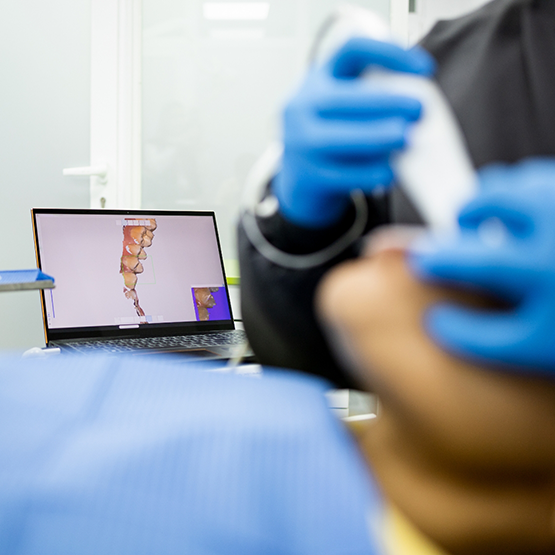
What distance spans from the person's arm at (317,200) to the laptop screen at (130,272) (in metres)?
0.89

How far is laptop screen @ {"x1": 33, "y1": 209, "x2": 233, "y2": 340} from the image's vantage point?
1193 millimetres

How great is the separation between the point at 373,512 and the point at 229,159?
1569 mm

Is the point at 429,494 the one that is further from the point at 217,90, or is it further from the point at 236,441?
the point at 217,90

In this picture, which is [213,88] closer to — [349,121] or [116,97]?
[116,97]

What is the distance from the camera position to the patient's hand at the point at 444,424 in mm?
206

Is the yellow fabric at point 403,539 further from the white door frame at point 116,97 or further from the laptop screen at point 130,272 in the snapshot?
the white door frame at point 116,97

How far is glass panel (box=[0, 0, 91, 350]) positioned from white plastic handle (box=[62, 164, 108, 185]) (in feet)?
0.27

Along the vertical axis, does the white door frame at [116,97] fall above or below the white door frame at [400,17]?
below

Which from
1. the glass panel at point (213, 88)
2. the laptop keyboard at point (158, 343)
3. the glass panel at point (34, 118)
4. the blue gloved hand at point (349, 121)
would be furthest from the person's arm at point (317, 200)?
the glass panel at point (34, 118)

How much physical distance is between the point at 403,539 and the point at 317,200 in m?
0.19

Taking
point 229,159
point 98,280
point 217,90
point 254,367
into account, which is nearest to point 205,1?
point 217,90

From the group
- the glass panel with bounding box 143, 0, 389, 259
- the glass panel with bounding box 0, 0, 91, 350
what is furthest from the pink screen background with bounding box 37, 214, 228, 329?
the glass panel with bounding box 0, 0, 91, 350

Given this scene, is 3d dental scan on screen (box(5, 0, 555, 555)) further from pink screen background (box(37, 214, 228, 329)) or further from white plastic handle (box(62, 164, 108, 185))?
white plastic handle (box(62, 164, 108, 185))

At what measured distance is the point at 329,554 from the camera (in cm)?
20
